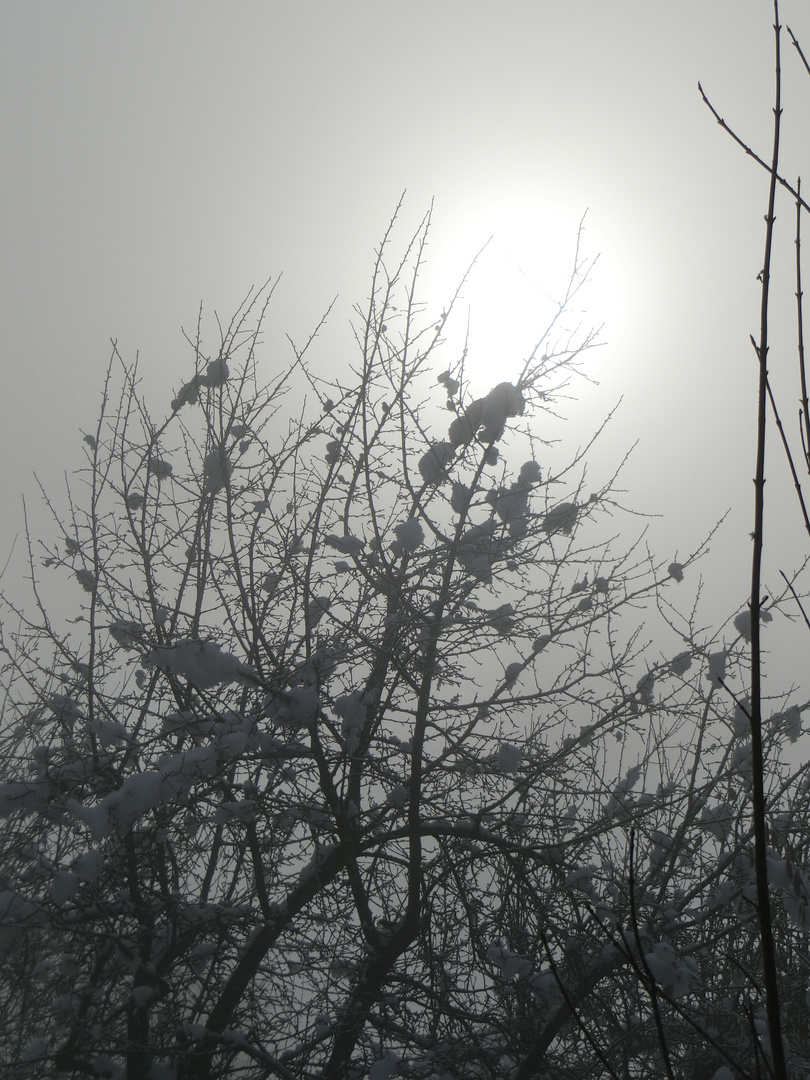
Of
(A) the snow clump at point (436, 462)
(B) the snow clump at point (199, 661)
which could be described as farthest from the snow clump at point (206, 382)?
(B) the snow clump at point (199, 661)

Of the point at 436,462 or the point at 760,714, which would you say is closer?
the point at 760,714

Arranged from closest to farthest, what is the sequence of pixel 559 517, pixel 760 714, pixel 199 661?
pixel 760 714
pixel 199 661
pixel 559 517

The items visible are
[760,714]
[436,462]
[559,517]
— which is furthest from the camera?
[559,517]

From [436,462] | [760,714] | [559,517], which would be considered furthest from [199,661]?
[760,714]

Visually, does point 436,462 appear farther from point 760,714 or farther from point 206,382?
point 760,714

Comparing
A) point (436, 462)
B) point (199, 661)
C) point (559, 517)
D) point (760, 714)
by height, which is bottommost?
point (760, 714)

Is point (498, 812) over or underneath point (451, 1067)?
over

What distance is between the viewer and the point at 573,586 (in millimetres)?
5699

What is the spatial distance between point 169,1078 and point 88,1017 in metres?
0.65

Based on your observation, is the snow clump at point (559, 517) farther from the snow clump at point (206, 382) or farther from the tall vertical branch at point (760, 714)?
the tall vertical branch at point (760, 714)

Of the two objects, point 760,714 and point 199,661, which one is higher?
point 199,661

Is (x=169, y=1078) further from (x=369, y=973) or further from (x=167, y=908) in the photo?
(x=369, y=973)

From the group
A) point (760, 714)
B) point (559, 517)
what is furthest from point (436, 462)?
point (760, 714)

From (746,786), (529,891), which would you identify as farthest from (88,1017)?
(746,786)
